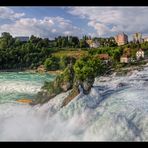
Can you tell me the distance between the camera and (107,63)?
153 inches

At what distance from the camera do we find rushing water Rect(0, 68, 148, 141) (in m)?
3.63

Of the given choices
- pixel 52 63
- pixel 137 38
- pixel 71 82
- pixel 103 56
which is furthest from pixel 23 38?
pixel 137 38

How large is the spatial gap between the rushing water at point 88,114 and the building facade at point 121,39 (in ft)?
1.16

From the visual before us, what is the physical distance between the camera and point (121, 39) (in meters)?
3.94

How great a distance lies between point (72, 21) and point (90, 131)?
3.80ft

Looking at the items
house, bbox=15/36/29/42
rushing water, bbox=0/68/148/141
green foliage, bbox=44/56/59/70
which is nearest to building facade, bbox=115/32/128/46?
rushing water, bbox=0/68/148/141

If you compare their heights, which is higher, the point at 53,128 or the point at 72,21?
the point at 72,21

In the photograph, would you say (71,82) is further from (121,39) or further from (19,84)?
(121,39)

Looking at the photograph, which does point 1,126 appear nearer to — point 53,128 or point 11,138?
point 11,138

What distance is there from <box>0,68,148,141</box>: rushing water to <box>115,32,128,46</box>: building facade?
0.35 meters

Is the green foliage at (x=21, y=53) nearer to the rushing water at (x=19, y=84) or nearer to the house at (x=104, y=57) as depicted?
the rushing water at (x=19, y=84)

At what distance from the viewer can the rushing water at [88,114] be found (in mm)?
3635

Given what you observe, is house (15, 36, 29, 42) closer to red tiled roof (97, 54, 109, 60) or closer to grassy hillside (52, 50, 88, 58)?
grassy hillside (52, 50, 88, 58)
